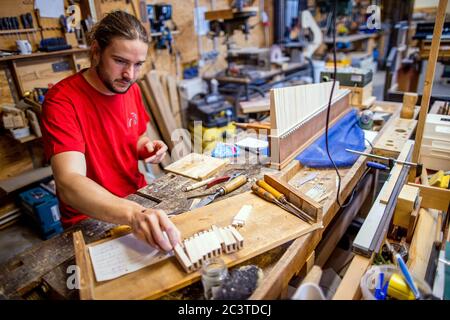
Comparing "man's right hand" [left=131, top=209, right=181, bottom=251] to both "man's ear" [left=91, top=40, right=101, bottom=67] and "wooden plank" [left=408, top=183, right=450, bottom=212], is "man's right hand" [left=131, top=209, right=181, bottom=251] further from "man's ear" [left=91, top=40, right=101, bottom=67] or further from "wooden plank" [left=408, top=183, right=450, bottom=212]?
"wooden plank" [left=408, top=183, right=450, bottom=212]

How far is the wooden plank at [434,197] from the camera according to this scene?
1335 millimetres

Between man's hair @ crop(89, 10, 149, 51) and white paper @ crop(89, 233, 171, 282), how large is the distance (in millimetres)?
913

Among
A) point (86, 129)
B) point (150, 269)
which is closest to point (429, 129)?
point (150, 269)

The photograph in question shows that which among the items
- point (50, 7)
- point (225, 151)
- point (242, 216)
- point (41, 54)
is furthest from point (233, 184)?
point (50, 7)

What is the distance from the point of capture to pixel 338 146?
1.79 meters

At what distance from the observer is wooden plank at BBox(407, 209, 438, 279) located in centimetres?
109

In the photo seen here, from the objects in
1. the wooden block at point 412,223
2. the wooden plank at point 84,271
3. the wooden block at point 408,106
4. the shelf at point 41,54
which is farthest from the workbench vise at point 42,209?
the wooden block at point 408,106

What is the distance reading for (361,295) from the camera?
2.97ft

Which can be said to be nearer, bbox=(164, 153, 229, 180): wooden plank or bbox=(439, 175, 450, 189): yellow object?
bbox=(439, 175, 450, 189): yellow object

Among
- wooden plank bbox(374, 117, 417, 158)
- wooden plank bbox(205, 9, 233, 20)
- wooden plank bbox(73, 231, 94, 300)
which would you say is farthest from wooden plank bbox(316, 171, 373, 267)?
wooden plank bbox(205, 9, 233, 20)

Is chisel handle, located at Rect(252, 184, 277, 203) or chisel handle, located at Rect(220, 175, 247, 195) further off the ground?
chisel handle, located at Rect(252, 184, 277, 203)

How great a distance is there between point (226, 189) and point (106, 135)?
77 centimetres

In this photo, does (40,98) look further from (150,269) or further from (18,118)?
(150,269)
